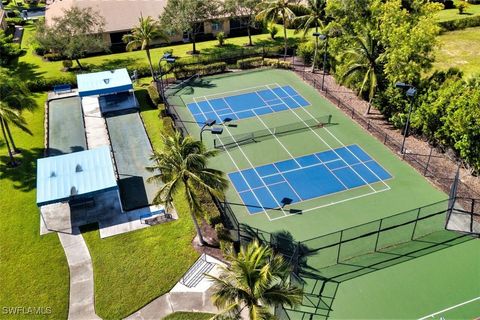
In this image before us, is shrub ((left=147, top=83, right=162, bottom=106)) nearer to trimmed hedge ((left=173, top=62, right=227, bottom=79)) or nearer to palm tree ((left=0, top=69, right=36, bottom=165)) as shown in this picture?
trimmed hedge ((left=173, top=62, right=227, bottom=79))

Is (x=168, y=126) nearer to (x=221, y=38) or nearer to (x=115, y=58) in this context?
(x=115, y=58)

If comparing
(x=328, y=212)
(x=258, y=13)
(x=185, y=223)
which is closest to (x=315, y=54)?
(x=258, y=13)

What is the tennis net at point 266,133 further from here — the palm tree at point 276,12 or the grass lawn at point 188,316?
the grass lawn at point 188,316

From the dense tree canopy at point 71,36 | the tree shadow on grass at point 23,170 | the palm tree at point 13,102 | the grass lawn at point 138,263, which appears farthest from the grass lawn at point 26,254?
the dense tree canopy at point 71,36

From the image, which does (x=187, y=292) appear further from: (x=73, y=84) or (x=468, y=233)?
(x=73, y=84)

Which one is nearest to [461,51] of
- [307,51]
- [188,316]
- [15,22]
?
[307,51]
